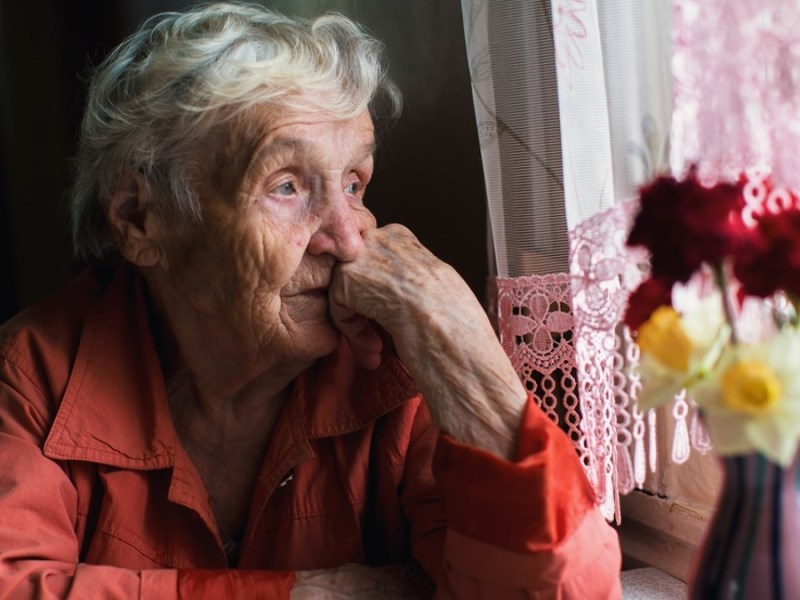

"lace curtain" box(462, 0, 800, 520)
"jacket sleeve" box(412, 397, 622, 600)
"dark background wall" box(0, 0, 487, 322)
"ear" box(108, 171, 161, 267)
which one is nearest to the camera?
"lace curtain" box(462, 0, 800, 520)

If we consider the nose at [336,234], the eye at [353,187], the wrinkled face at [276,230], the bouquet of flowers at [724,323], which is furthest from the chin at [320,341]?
the bouquet of flowers at [724,323]

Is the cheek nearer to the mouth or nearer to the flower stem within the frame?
the mouth

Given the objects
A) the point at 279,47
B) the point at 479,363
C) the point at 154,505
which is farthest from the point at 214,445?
the point at 279,47

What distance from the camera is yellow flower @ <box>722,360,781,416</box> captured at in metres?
0.77

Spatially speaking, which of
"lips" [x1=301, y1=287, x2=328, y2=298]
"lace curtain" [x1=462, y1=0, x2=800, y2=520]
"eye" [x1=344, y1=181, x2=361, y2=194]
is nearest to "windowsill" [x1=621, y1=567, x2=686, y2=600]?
"lace curtain" [x1=462, y1=0, x2=800, y2=520]

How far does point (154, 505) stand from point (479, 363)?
57cm

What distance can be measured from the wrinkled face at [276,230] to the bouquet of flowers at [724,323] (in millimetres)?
711

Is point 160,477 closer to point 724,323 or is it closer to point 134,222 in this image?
point 134,222

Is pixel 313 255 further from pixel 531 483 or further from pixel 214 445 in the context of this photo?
pixel 531 483

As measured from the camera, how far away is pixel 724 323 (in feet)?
2.79

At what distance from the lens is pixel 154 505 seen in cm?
156

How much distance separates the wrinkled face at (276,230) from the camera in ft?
4.77

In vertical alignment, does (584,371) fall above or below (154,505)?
above

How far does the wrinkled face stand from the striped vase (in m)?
0.78
